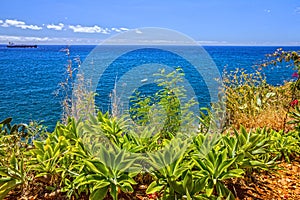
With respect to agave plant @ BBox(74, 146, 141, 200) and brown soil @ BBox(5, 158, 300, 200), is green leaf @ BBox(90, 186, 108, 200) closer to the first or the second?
agave plant @ BBox(74, 146, 141, 200)

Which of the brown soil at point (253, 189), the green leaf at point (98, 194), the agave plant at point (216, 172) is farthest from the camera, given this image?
the brown soil at point (253, 189)

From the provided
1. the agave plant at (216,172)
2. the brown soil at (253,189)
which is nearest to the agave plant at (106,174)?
the brown soil at (253,189)

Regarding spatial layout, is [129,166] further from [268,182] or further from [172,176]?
[268,182]

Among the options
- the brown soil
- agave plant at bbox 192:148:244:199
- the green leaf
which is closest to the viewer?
the green leaf

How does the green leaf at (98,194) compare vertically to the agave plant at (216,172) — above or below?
below

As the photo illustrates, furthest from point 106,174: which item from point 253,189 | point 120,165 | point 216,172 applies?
point 253,189

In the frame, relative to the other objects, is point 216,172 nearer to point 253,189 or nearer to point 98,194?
point 253,189

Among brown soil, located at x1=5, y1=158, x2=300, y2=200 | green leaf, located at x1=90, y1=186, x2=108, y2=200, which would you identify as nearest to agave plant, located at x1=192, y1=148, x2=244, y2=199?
brown soil, located at x1=5, y1=158, x2=300, y2=200

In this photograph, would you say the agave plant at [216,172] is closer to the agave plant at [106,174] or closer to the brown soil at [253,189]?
the brown soil at [253,189]

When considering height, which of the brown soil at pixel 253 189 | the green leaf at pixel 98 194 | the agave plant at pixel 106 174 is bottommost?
the brown soil at pixel 253 189

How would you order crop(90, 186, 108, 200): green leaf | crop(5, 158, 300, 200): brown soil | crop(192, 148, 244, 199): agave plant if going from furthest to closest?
crop(5, 158, 300, 200): brown soil < crop(192, 148, 244, 199): agave plant < crop(90, 186, 108, 200): green leaf

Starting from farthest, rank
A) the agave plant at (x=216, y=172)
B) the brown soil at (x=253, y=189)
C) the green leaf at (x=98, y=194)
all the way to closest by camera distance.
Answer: the brown soil at (x=253, y=189), the agave plant at (x=216, y=172), the green leaf at (x=98, y=194)

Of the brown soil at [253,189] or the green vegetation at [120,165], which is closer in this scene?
the green vegetation at [120,165]

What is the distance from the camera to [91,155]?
2357mm
